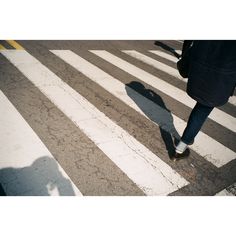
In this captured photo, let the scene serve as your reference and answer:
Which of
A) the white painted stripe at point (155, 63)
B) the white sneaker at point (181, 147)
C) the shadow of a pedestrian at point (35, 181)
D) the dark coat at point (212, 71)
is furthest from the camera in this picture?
the white painted stripe at point (155, 63)

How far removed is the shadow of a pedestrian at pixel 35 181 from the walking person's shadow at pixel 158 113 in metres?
1.58

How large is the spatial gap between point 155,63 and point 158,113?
294 cm

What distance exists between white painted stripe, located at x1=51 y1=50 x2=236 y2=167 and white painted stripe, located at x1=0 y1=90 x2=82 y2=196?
78.0 inches

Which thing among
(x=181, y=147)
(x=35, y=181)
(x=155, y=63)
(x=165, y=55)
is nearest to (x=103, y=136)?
(x=181, y=147)

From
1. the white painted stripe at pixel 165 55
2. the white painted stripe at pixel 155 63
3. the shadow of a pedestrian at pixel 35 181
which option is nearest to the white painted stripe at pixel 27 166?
the shadow of a pedestrian at pixel 35 181

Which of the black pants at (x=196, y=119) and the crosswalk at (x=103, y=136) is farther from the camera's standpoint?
the black pants at (x=196, y=119)

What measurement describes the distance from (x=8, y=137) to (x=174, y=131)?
8.29 ft

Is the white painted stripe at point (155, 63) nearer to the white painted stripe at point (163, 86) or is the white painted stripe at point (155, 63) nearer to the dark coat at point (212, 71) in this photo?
the white painted stripe at point (163, 86)

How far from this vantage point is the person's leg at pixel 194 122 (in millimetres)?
3461

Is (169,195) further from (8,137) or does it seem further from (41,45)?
(41,45)

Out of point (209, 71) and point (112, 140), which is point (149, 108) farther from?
point (209, 71)

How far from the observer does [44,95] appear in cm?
503

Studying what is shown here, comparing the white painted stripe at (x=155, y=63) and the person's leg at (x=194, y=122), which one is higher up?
the person's leg at (x=194, y=122)
